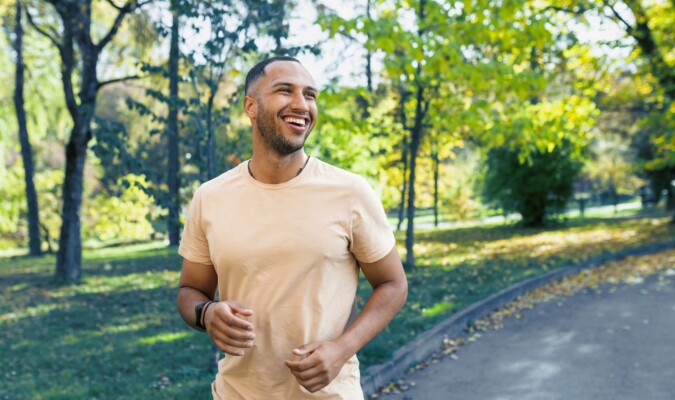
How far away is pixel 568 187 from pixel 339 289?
76.6 feet

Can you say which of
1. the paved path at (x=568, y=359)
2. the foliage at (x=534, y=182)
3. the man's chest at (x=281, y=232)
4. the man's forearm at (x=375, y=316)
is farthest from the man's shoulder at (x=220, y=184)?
the foliage at (x=534, y=182)

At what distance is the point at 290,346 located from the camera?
209 centimetres

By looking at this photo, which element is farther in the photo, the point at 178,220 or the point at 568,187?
the point at 568,187

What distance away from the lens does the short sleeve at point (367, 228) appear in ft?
6.89

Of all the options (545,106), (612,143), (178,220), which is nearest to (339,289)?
(178,220)

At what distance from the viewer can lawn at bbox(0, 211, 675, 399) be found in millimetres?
6172

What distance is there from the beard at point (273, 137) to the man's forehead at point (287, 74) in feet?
0.31

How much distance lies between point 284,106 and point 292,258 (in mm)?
479

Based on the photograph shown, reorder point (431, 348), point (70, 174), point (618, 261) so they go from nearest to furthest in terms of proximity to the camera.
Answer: point (431, 348) < point (70, 174) < point (618, 261)

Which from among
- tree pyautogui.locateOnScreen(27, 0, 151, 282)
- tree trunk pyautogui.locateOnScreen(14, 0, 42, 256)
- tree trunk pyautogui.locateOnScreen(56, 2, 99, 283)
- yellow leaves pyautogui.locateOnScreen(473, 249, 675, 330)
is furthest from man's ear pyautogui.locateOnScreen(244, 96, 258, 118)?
tree trunk pyautogui.locateOnScreen(14, 0, 42, 256)

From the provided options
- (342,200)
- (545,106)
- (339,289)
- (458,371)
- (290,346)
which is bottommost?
(458,371)

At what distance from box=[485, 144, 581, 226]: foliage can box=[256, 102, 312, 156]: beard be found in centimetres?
2171

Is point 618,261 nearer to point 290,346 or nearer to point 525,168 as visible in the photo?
point 525,168

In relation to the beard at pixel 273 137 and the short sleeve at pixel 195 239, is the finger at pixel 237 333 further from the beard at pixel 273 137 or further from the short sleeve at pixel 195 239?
the beard at pixel 273 137
